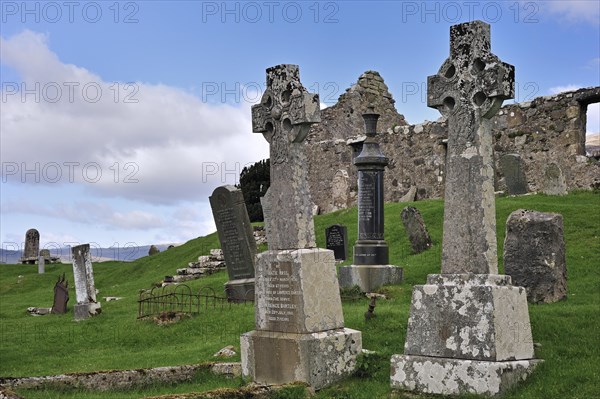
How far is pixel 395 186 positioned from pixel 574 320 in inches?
726

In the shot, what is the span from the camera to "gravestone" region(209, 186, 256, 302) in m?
16.7

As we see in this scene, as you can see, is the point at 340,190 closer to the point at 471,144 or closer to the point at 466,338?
the point at 471,144

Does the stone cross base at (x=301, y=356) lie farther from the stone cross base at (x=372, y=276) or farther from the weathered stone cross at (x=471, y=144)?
the stone cross base at (x=372, y=276)

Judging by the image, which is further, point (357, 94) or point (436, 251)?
point (357, 94)

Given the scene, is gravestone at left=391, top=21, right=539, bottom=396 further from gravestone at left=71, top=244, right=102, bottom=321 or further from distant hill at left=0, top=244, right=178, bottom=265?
distant hill at left=0, top=244, right=178, bottom=265

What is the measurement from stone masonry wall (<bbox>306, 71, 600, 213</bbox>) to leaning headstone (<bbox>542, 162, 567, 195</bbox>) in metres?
1.86

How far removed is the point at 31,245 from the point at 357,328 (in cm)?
3428

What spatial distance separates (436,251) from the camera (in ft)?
56.1

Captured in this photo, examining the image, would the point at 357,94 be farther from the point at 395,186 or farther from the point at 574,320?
the point at 574,320

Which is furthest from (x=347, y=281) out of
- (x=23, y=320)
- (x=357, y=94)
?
(x=357, y=94)

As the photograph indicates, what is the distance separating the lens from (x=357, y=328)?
34.4ft

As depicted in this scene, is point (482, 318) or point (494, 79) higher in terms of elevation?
point (494, 79)

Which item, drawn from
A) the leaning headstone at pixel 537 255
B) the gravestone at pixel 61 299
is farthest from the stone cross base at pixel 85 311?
the leaning headstone at pixel 537 255

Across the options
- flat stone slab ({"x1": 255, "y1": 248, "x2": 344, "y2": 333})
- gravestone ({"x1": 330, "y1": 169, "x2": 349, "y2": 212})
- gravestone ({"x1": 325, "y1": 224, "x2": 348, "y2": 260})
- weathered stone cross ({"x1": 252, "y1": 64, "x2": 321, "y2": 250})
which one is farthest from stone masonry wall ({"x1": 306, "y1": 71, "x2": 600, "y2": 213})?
flat stone slab ({"x1": 255, "y1": 248, "x2": 344, "y2": 333})
